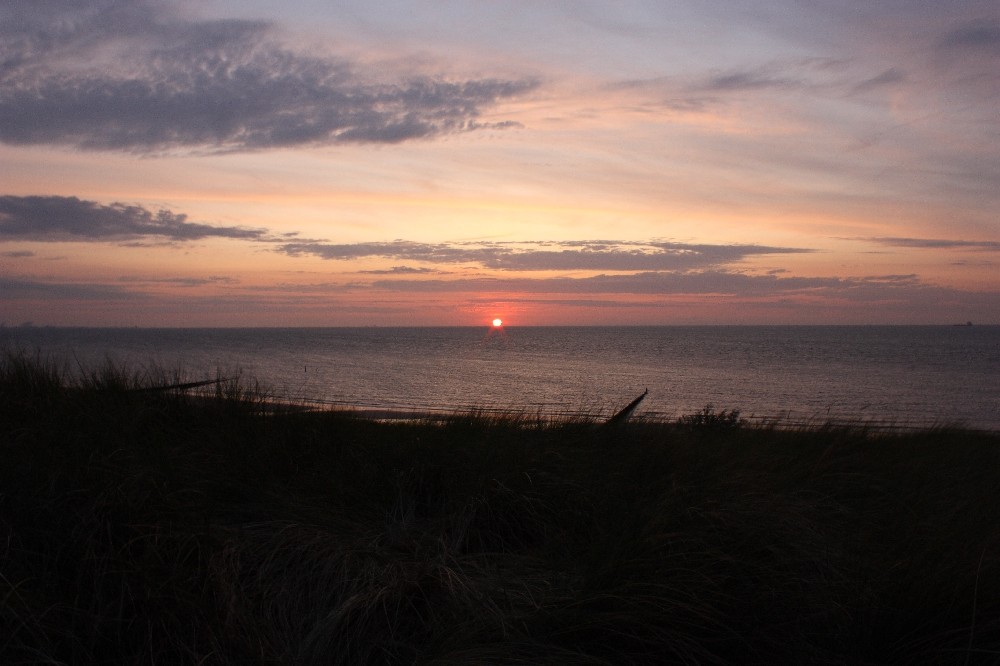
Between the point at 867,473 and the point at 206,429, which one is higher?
the point at 206,429

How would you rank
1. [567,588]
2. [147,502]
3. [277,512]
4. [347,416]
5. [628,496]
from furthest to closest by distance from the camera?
1. [347,416]
2. [628,496]
3. [277,512]
4. [147,502]
5. [567,588]

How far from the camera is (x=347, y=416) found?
26.6 feet

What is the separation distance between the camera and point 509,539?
5.64m

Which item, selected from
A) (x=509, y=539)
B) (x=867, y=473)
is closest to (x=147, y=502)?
(x=509, y=539)

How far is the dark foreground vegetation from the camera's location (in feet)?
12.5

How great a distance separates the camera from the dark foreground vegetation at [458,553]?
382cm

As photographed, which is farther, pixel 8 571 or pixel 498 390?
pixel 498 390

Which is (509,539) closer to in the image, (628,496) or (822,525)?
(628,496)

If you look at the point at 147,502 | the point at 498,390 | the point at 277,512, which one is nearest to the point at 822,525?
the point at 277,512

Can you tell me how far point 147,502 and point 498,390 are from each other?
110 feet

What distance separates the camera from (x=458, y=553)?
5008 mm

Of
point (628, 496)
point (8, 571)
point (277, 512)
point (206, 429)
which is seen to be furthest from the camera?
point (206, 429)

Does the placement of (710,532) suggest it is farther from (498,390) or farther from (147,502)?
(498,390)

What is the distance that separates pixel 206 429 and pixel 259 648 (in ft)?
13.1
